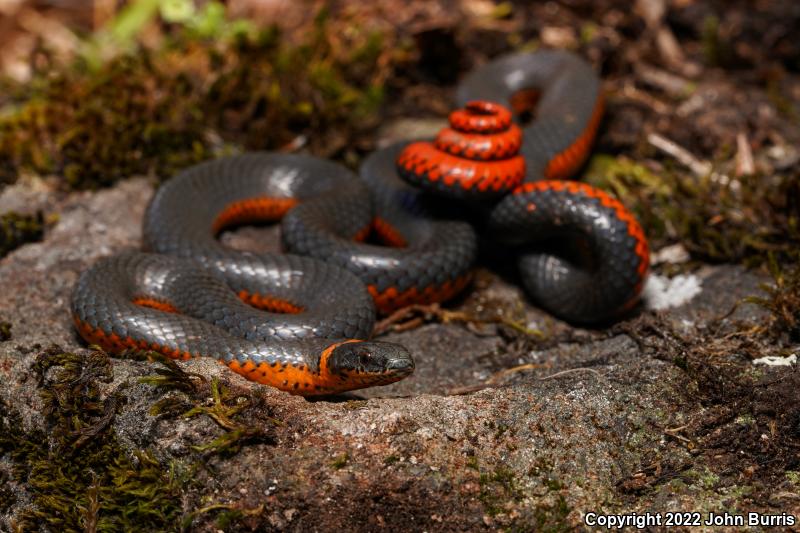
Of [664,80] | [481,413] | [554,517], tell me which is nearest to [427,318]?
[481,413]

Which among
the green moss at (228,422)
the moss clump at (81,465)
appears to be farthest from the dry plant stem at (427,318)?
the moss clump at (81,465)

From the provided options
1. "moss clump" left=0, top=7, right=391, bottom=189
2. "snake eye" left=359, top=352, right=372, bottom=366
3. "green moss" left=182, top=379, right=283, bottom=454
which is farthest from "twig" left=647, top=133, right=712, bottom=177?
"green moss" left=182, top=379, right=283, bottom=454

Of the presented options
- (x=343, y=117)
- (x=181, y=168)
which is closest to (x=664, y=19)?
(x=343, y=117)

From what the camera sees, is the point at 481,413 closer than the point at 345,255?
Yes

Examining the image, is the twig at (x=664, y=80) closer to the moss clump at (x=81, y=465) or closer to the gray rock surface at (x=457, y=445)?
the gray rock surface at (x=457, y=445)

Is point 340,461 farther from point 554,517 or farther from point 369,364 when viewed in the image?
point 554,517

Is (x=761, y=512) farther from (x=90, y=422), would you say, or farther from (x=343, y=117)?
(x=343, y=117)
